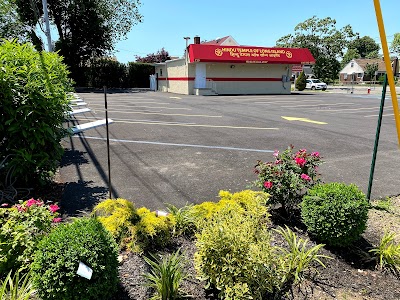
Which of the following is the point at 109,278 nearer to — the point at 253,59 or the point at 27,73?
the point at 27,73

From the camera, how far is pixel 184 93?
29953mm

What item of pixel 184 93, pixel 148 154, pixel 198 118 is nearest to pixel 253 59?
pixel 184 93

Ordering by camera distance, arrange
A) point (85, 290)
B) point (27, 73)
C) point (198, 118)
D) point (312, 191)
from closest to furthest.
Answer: point (85, 290), point (312, 191), point (27, 73), point (198, 118)

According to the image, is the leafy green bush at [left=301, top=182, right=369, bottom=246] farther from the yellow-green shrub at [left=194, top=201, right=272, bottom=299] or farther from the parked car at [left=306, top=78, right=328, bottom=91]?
the parked car at [left=306, top=78, right=328, bottom=91]

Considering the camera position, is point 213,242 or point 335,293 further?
point 335,293

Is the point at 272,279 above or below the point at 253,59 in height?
A: below

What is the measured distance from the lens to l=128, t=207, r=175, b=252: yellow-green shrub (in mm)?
3168

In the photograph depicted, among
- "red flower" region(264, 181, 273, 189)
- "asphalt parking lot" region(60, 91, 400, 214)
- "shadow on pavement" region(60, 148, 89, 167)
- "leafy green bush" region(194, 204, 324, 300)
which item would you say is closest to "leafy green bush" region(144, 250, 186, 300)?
"leafy green bush" region(194, 204, 324, 300)

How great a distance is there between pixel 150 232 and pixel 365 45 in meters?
136

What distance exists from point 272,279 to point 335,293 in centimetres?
69

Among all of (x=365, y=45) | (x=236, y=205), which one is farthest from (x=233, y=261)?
(x=365, y=45)

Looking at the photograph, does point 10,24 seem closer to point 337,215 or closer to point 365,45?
point 337,215

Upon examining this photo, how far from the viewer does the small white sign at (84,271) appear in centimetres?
206

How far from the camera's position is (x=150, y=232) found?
317cm
